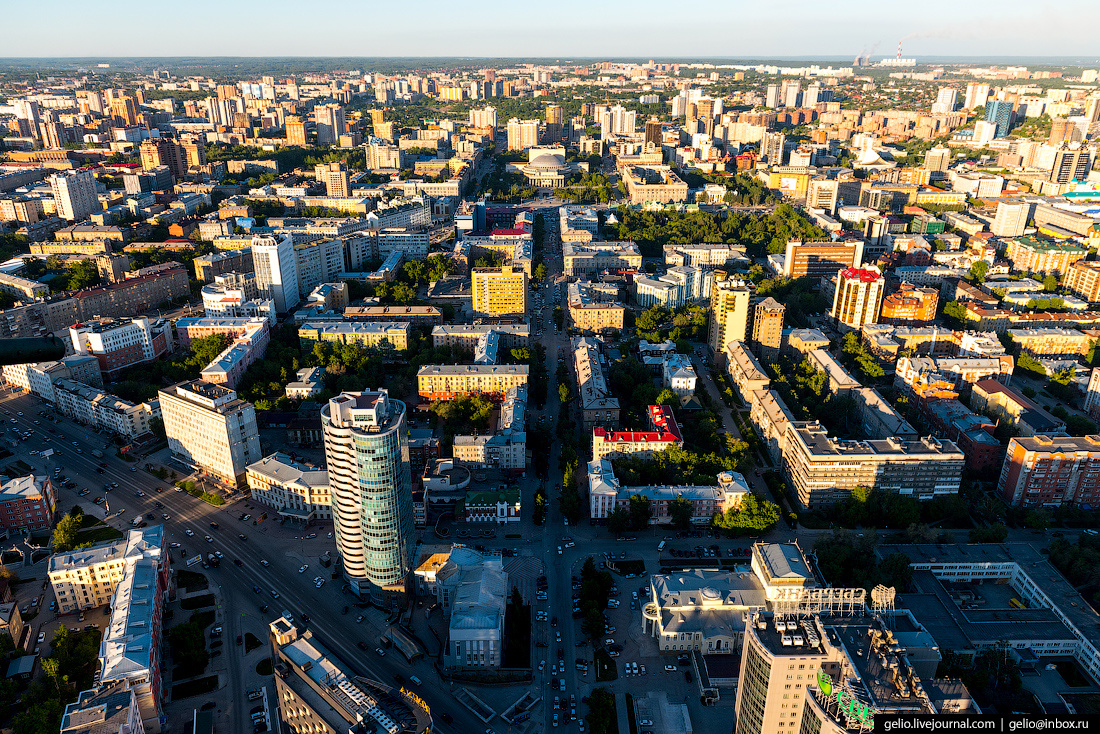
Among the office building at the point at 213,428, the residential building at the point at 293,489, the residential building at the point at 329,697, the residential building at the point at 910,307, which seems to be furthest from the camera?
the residential building at the point at 910,307

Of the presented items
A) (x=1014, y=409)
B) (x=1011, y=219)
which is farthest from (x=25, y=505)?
(x=1011, y=219)

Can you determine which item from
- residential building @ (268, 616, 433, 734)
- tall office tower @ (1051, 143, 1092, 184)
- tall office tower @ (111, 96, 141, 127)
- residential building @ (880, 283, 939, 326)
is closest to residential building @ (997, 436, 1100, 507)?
residential building @ (880, 283, 939, 326)

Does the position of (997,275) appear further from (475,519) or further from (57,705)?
(57,705)

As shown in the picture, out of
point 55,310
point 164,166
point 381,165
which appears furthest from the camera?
point 381,165

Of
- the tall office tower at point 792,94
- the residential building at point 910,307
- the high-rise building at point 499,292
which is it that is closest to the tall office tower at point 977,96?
the tall office tower at point 792,94

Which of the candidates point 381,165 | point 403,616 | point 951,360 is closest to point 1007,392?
point 951,360

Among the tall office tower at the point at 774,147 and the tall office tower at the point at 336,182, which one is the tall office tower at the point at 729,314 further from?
the tall office tower at the point at 774,147

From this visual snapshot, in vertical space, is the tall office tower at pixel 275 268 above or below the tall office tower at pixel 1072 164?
below
